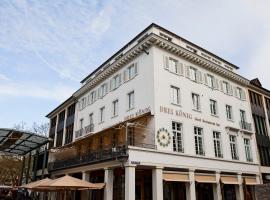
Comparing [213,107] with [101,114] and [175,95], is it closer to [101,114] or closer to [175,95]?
[175,95]

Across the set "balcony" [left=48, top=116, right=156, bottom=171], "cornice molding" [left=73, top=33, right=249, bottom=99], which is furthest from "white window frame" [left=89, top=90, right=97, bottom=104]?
"balcony" [left=48, top=116, right=156, bottom=171]

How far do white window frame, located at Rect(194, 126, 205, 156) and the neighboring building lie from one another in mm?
9402

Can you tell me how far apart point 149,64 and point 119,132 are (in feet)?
20.7

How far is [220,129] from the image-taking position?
25.1 meters

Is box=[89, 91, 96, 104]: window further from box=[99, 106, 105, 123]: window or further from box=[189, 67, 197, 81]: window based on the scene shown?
box=[189, 67, 197, 81]: window

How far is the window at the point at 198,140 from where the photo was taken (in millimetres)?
22500

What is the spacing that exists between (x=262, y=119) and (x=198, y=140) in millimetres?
13590

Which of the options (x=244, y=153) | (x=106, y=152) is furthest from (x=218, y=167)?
(x=106, y=152)

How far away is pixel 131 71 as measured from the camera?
24.4 meters

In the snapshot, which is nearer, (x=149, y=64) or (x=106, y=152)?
(x=106, y=152)

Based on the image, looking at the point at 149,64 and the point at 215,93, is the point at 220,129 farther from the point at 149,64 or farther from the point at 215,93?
the point at 149,64

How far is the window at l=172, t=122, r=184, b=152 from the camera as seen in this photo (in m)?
21.0

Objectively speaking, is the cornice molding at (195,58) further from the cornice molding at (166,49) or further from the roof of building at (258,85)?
the roof of building at (258,85)

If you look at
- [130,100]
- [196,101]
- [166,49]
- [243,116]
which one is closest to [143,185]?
[130,100]
